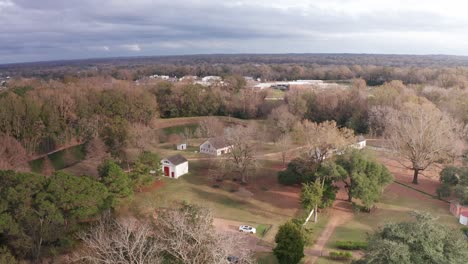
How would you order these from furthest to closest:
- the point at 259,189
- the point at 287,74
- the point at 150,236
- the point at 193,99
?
the point at 287,74 → the point at 193,99 → the point at 259,189 → the point at 150,236

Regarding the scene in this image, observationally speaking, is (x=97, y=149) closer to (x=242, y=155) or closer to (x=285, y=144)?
(x=242, y=155)

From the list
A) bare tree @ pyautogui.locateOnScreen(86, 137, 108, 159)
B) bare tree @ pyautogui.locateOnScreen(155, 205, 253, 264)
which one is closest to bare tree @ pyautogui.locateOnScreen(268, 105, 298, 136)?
bare tree @ pyautogui.locateOnScreen(86, 137, 108, 159)

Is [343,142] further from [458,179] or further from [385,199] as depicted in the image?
[458,179]

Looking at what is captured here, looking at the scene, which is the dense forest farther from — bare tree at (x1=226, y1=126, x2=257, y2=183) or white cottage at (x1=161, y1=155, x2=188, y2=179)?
bare tree at (x1=226, y1=126, x2=257, y2=183)

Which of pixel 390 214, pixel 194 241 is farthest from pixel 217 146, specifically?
pixel 194 241

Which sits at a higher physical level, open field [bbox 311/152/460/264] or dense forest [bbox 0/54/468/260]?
dense forest [bbox 0/54/468/260]

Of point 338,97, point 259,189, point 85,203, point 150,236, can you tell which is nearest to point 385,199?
point 259,189
